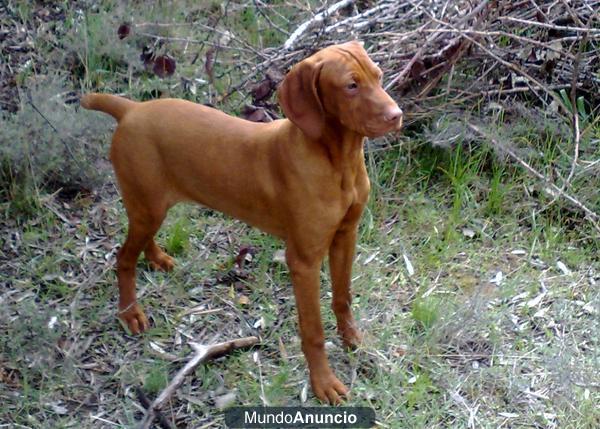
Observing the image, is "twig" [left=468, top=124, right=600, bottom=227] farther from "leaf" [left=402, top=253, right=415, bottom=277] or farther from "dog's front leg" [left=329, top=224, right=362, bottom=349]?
"dog's front leg" [left=329, top=224, right=362, bottom=349]

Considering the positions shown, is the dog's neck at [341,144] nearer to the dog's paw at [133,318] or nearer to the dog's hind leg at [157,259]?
the dog's paw at [133,318]

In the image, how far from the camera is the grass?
356 cm

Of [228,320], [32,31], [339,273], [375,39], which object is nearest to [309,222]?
[339,273]

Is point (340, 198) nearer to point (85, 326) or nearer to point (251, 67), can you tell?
point (85, 326)

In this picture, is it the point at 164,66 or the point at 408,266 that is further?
the point at 164,66

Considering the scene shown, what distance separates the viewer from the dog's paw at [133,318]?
3951mm

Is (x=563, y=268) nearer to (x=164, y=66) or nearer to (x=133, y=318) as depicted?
(x=133, y=318)

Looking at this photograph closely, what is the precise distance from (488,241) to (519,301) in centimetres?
47

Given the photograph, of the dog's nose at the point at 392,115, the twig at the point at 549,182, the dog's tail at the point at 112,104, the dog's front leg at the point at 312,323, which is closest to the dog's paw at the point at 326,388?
the dog's front leg at the point at 312,323

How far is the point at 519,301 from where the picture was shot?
409 cm

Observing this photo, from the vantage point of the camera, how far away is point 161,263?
431 cm

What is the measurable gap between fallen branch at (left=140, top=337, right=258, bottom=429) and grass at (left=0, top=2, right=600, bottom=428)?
1.9 inches

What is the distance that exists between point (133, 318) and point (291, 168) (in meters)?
1.17

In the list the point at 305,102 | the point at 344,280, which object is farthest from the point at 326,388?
the point at 305,102
